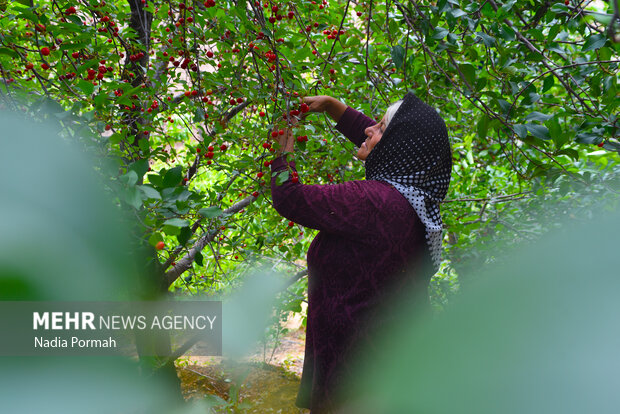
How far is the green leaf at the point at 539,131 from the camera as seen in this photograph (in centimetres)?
128

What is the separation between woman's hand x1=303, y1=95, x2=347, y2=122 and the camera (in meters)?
1.64

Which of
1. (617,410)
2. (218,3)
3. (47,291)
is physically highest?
(218,3)

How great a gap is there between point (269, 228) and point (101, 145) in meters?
2.36

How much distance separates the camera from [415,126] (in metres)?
1.45

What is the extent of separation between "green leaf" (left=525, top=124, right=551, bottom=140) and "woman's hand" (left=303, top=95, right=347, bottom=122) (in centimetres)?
75

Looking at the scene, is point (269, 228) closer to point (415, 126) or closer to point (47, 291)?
point (415, 126)

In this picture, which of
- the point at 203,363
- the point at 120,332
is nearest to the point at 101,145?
the point at 120,332

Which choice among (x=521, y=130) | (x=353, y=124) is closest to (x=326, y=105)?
(x=353, y=124)

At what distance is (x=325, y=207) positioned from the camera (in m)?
1.34

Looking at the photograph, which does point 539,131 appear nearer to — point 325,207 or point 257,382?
point 325,207

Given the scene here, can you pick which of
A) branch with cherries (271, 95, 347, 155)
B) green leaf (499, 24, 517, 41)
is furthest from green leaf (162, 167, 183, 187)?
green leaf (499, 24, 517, 41)

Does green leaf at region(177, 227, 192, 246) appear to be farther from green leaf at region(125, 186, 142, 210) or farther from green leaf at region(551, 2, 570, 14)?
green leaf at region(551, 2, 570, 14)

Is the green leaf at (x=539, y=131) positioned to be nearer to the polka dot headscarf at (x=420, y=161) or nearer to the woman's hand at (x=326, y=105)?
the polka dot headscarf at (x=420, y=161)

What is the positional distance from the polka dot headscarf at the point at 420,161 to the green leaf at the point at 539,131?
0.85ft
